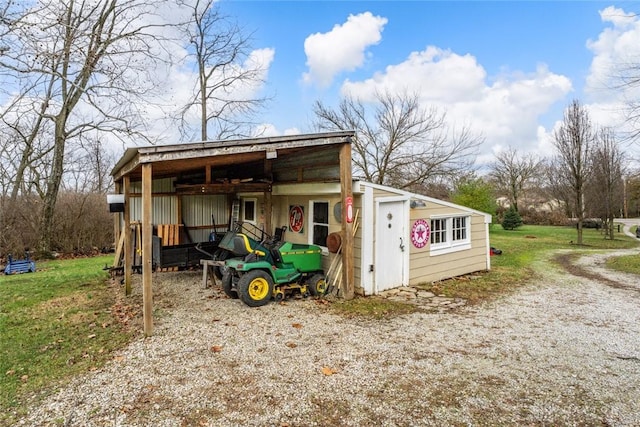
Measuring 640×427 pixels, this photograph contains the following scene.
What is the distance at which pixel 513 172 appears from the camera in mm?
28969

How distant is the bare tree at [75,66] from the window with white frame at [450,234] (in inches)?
286

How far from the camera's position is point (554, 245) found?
1530 centimetres

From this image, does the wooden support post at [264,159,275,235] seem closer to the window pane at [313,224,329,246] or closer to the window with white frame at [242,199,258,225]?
the window with white frame at [242,199,258,225]

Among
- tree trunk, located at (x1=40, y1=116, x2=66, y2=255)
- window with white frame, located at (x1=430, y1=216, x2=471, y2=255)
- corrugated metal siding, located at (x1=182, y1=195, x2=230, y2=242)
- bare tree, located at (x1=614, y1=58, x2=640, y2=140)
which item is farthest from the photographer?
tree trunk, located at (x1=40, y1=116, x2=66, y2=255)

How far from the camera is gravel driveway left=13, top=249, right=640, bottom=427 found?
8.89ft

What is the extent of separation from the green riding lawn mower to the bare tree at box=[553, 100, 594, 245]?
1438cm

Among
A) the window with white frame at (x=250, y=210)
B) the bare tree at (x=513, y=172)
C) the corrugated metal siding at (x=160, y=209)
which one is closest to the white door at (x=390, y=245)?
the window with white frame at (x=250, y=210)

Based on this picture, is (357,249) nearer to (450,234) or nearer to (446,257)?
(446,257)

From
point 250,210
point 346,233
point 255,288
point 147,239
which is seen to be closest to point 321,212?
point 346,233

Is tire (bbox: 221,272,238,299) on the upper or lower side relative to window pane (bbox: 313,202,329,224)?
lower

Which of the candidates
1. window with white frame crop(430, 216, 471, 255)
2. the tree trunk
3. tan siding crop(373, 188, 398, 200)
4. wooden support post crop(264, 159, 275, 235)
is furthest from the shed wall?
the tree trunk

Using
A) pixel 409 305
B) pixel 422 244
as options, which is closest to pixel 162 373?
pixel 409 305

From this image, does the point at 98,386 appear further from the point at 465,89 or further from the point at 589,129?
the point at 589,129

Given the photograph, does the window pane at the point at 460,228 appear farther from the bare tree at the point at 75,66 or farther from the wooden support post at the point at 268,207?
the bare tree at the point at 75,66
